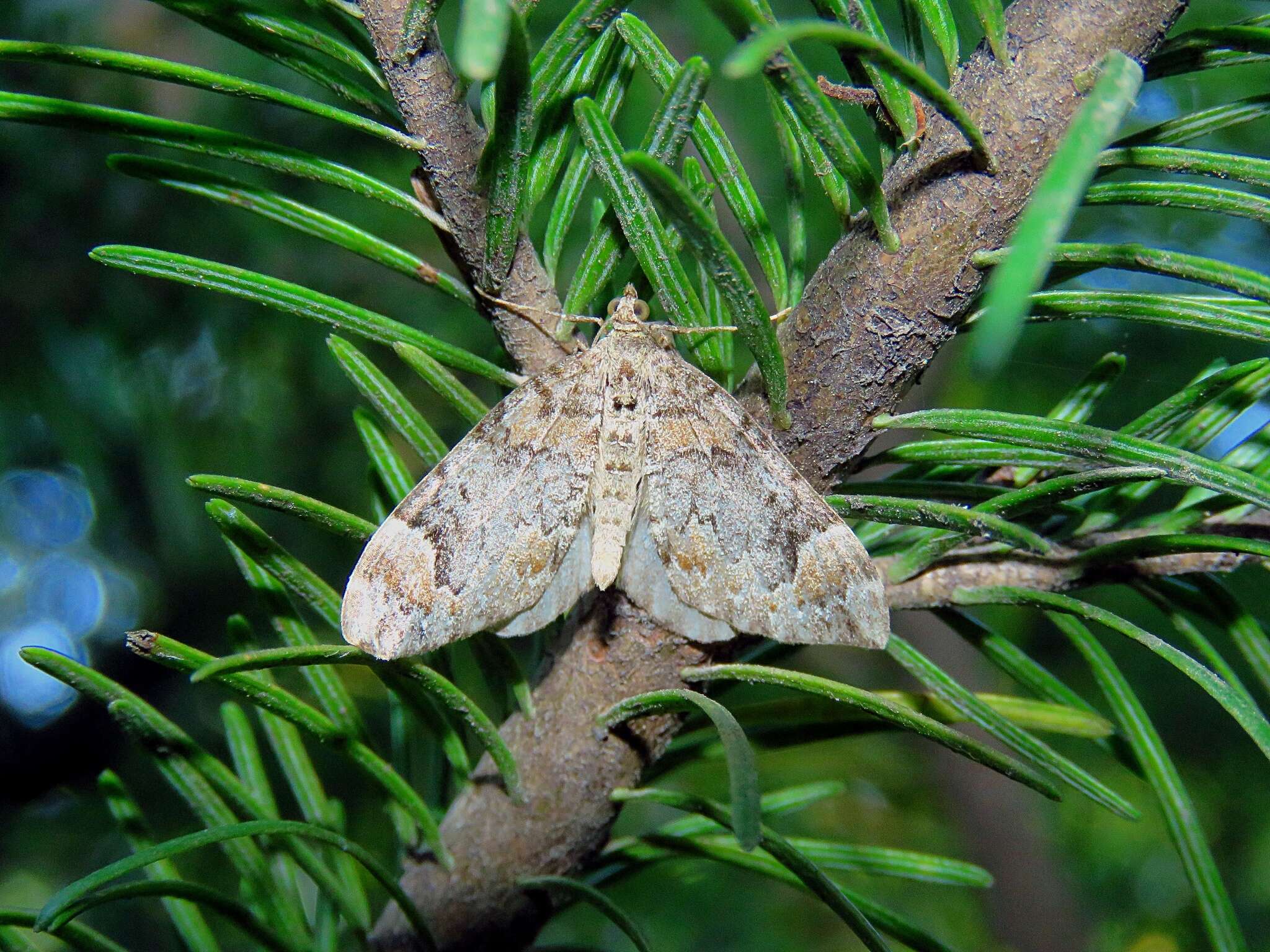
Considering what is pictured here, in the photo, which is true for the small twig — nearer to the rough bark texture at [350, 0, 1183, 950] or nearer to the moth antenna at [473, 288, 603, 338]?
the rough bark texture at [350, 0, 1183, 950]

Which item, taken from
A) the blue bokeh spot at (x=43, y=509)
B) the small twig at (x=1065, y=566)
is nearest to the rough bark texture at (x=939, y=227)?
the small twig at (x=1065, y=566)

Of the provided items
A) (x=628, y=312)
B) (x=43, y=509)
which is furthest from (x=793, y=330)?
(x=43, y=509)

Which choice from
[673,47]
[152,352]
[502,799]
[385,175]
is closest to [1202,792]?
[502,799]

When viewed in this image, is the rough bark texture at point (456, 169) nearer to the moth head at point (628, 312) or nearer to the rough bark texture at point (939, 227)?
the rough bark texture at point (939, 227)

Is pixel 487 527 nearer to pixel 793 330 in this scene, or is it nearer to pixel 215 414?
pixel 793 330

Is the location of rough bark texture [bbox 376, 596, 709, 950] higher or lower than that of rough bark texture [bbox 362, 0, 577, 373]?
lower

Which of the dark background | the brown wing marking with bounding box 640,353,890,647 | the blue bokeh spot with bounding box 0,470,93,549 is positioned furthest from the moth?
the blue bokeh spot with bounding box 0,470,93,549

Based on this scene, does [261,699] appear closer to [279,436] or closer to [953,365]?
[279,436]
